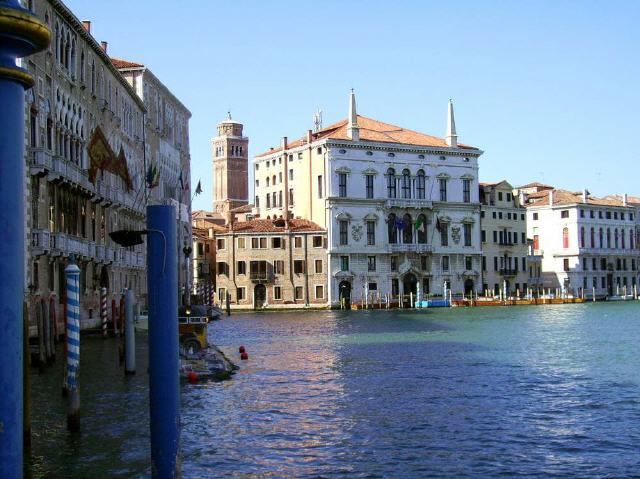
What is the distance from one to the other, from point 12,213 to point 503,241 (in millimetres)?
76908

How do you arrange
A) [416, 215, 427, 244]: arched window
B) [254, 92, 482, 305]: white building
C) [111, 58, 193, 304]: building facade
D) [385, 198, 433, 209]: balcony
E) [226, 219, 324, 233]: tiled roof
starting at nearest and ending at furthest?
[111, 58, 193, 304]: building facade → [226, 219, 324, 233]: tiled roof → [254, 92, 482, 305]: white building → [385, 198, 433, 209]: balcony → [416, 215, 427, 244]: arched window

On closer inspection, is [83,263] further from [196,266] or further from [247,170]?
[247,170]

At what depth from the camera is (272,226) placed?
226 feet

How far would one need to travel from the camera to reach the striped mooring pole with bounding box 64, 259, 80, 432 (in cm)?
1254

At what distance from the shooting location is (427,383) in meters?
18.8

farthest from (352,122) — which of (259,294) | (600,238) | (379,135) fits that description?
(600,238)

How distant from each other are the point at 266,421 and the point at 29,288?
11508mm

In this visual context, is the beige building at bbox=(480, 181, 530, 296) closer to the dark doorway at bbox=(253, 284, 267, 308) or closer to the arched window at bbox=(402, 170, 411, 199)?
the arched window at bbox=(402, 170, 411, 199)

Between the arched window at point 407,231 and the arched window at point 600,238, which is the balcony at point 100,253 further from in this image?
the arched window at point 600,238

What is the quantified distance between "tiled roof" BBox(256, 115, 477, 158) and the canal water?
45658 mm

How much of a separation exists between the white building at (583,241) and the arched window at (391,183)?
21068 millimetres

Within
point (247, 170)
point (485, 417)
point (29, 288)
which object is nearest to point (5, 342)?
point (485, 417)

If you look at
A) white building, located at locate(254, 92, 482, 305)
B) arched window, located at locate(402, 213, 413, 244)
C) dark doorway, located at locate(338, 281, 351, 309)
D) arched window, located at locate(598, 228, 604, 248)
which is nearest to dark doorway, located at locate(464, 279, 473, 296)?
white building, located at locate(254, 92, 482, 305)

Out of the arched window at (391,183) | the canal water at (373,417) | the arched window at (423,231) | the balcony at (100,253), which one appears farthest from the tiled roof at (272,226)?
the canal water at (373,417)
